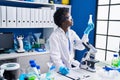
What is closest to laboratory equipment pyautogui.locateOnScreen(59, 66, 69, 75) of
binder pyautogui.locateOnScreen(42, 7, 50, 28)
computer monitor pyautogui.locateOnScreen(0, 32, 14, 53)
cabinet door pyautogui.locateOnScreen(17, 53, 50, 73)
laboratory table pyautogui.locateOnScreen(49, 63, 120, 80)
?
laboratory table pyautogui.locateOnScreen(49, 63, 120, 80)

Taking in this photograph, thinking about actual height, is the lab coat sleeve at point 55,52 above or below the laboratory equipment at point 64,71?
above

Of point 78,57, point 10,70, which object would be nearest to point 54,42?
point 10,70

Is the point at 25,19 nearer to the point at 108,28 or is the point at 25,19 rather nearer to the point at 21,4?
the point at 21,4

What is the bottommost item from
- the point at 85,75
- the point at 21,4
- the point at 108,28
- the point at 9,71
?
the point at 85,75

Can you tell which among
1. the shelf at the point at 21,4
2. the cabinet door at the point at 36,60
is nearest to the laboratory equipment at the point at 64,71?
the cabinet door at the point at 36,60

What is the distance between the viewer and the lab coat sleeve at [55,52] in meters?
1.67

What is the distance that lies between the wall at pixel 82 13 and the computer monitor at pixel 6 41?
1359 millimetres

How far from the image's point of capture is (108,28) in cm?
296

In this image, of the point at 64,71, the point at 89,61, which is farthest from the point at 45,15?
the point at 64,71

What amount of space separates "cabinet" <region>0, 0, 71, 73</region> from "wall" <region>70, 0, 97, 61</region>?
45 cm

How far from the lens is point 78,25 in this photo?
130 inches

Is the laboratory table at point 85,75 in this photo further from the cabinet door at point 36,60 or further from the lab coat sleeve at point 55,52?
the cabinet door at point 36,60

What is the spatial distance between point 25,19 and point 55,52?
1.20 meters

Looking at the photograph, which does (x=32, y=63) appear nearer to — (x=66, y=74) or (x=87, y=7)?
(x=66, y=74)
